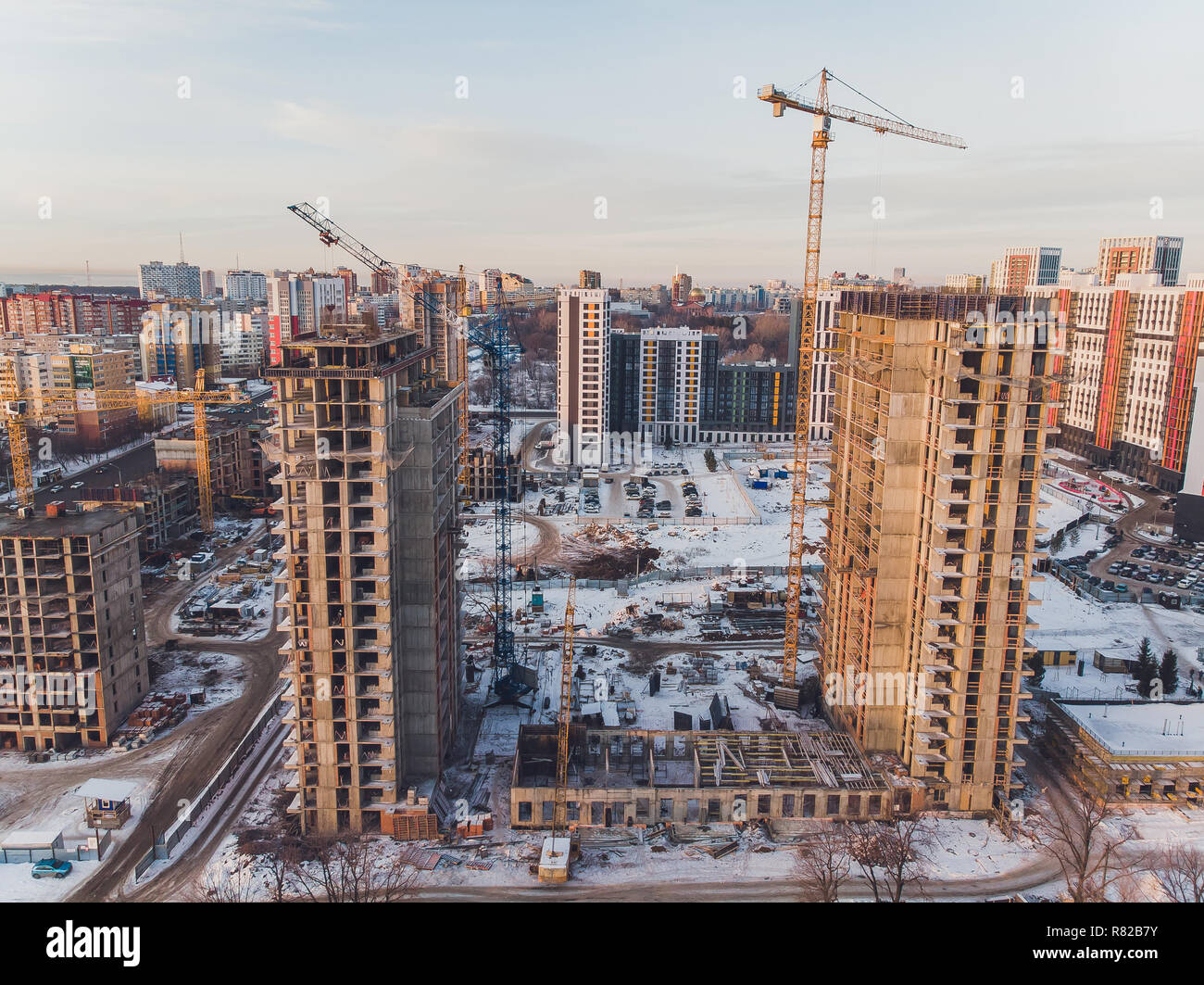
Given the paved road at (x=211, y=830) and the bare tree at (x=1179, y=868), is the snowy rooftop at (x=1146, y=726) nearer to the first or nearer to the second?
the bare tree at (x=1179, y=868)


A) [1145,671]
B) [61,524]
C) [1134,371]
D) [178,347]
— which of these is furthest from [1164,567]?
[178,347]

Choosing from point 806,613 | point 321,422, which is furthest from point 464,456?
point 321,422

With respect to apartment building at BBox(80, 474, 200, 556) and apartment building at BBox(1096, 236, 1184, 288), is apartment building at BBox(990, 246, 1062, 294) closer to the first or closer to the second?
apartment building at BBox(1096, 236, 1184, 288)

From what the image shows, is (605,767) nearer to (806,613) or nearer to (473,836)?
(473,836)

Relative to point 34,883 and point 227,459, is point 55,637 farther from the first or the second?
point 227,459

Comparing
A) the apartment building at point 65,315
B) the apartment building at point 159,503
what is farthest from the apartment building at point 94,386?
the apartment building at point 65,315

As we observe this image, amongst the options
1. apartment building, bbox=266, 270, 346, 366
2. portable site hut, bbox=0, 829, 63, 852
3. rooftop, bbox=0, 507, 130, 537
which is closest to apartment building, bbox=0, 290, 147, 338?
apartment building, bbox=266, 270, 346, 366
